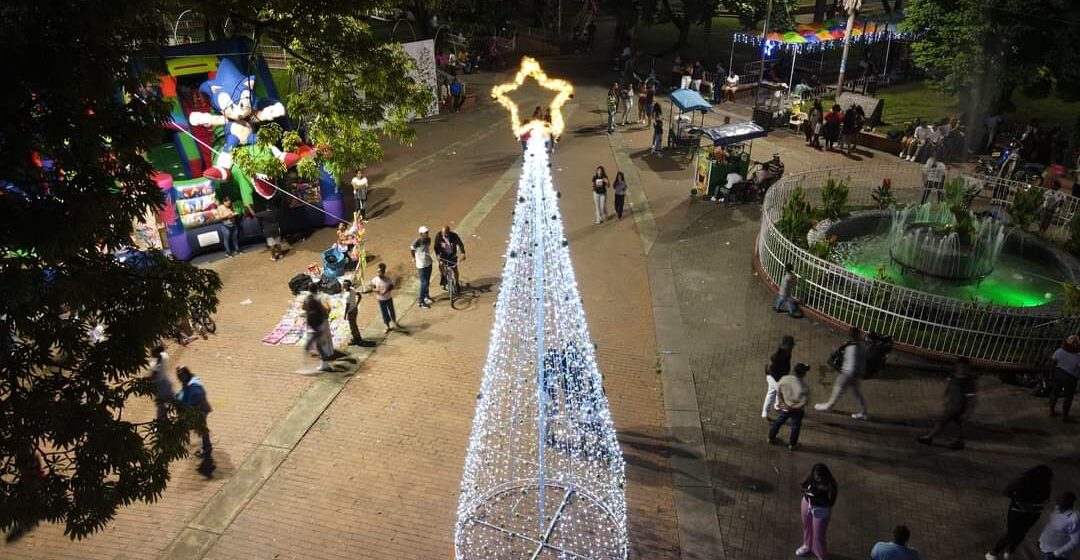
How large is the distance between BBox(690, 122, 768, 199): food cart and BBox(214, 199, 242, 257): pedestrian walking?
12.0 m

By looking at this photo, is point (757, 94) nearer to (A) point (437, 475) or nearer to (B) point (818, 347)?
(B) point (818, 347)

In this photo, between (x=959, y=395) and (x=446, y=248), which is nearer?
(x=959, y=395)

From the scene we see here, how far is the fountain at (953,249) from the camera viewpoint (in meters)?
13.7

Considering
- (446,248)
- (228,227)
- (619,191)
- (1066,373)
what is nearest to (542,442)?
(446,248)

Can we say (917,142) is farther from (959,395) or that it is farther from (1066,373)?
(959,395)

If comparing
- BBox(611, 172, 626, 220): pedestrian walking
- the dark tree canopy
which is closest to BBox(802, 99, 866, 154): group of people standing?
BBox(611, 172, 626, 220): pedestrian walking

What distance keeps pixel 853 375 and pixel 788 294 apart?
3264mm

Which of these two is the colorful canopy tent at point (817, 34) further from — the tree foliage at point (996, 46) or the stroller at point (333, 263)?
the stroller at point (333, 263)

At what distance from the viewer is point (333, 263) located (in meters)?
14.8

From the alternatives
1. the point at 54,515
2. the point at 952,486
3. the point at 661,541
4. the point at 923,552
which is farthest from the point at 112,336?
the point at 952,486

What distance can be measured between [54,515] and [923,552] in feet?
30.0

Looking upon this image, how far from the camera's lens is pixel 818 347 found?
41.1 ft

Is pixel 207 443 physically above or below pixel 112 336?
below

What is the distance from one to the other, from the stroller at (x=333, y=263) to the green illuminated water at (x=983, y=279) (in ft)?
33.7
